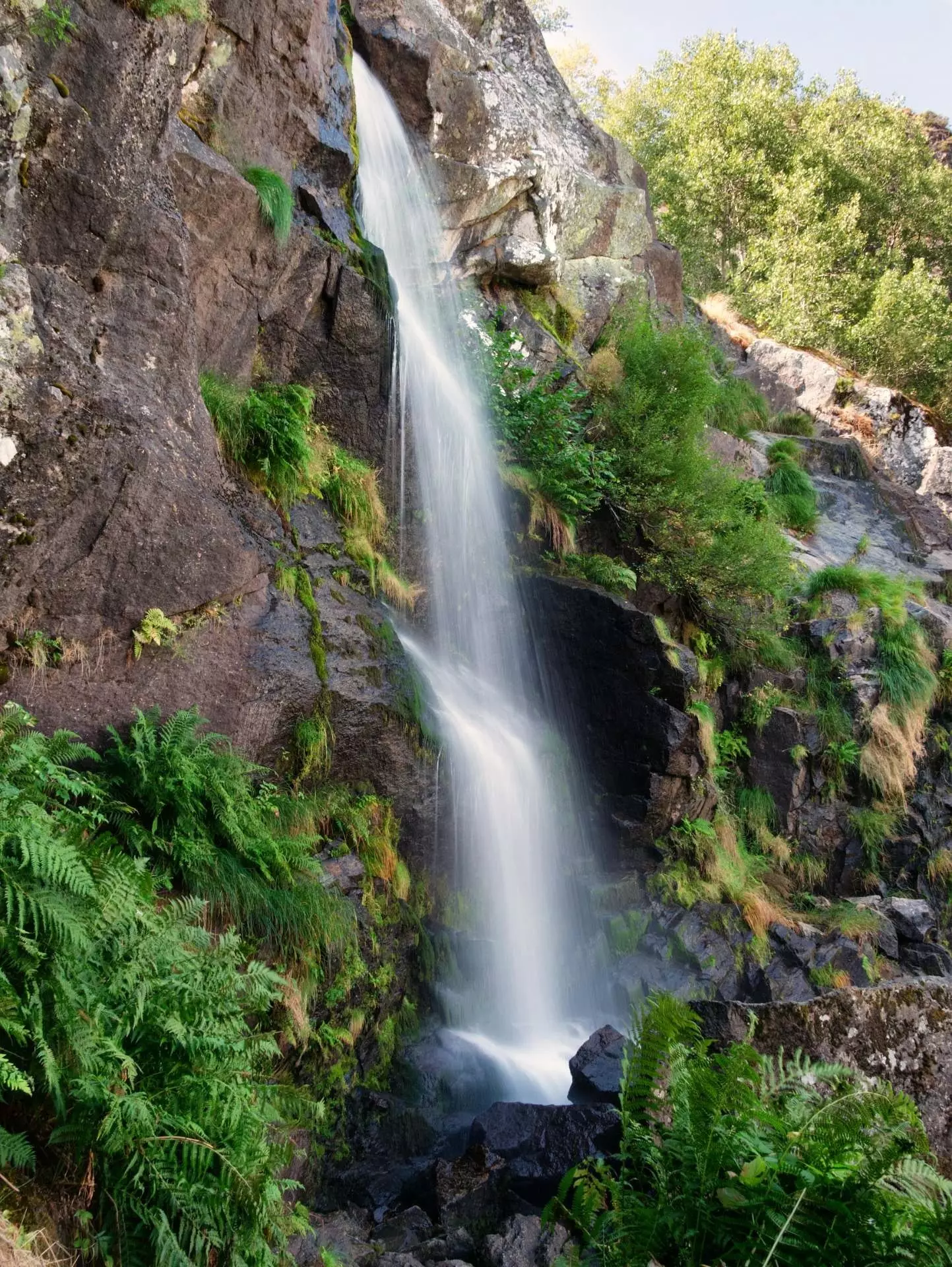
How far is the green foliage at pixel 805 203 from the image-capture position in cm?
A: 2144

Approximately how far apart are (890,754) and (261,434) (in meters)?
9.37

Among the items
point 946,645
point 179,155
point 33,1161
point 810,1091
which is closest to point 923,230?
point 946,645

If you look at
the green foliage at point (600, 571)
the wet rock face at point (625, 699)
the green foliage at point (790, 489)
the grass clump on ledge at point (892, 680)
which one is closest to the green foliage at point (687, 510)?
the green foliage at point (600, 571)

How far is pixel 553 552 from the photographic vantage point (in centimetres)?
1002

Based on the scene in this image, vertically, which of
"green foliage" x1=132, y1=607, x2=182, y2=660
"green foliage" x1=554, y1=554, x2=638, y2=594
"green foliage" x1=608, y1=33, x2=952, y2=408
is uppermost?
"green foliage" x1=608, y1=33, x2=952, y2=408

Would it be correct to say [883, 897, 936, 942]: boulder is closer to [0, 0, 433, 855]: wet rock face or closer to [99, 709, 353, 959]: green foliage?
[0, 0, 433, 855]: wet rock face

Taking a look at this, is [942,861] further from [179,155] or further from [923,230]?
[923,230]

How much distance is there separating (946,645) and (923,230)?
1734 centimetres

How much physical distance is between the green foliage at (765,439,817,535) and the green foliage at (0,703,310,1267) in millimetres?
13445

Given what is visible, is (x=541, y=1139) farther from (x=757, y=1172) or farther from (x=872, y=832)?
(x=872, y=832)

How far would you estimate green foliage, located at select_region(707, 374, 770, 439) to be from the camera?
54.9 feet

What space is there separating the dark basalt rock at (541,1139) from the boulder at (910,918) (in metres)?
6.50

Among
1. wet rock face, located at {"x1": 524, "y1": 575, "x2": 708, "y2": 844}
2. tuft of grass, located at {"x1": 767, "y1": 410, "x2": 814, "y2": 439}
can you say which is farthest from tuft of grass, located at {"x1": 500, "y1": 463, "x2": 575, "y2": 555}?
tuft of grass, located at {"x1": 767, "y1": 410, "x2": 814, "y2": 439}

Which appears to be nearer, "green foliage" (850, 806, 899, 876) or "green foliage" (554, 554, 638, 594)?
"green foliage" (554, 554, 638, 594)
